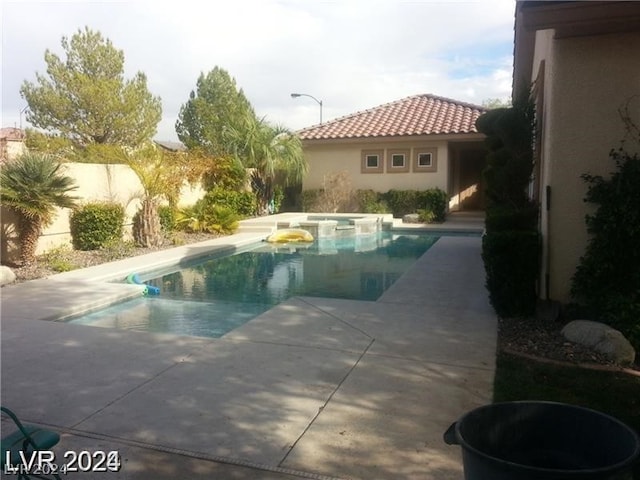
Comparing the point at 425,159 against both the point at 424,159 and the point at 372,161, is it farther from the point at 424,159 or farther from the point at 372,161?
→ the point at 372,161

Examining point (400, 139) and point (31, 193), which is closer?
point (31, 193)

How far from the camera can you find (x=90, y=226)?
42.1 ft

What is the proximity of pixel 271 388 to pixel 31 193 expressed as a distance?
8418 mm

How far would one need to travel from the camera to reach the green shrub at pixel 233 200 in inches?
770

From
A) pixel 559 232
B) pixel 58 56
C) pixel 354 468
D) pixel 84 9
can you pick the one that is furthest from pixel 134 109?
pixel 354 468

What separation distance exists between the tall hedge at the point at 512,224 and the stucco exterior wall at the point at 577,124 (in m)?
0.30

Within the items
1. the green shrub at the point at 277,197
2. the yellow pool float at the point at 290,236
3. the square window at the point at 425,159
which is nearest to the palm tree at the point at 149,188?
the yellow pool float at the point at 290,236

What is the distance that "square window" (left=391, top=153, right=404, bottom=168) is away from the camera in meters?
22.5

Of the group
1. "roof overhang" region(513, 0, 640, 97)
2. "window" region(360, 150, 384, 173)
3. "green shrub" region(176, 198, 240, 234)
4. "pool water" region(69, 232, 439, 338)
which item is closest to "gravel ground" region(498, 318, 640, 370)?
"pool water" region(69, 232, 439, 338)

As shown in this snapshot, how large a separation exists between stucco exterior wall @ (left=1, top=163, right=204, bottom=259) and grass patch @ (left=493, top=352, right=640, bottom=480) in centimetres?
1025

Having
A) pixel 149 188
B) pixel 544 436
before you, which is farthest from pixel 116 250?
pixel 544 436

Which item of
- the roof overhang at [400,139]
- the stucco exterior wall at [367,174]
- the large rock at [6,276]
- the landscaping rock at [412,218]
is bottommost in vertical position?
the large rock at [6,276]

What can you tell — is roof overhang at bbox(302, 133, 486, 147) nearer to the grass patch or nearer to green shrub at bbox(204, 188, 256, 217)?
green shrub at bbox(204, 188, 256, 217)

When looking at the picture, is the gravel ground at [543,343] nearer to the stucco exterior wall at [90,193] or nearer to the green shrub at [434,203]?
the stucco exterior wall at [90,193]
